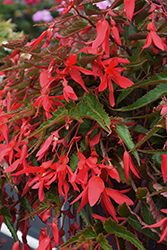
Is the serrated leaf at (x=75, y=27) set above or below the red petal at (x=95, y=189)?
above

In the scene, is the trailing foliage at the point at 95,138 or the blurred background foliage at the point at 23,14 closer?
the trailing foliage at the point at 95,138

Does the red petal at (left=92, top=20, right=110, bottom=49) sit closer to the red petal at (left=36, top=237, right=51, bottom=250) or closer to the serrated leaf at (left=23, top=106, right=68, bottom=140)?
the serrated leaf at (left=23, top=106, right=68, bottom=140)

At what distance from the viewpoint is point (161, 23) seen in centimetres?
37

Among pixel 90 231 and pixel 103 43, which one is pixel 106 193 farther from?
pixel 103 43

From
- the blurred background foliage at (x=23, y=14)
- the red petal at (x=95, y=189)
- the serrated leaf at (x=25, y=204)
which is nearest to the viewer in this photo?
the red petal at (x=95, y=189)

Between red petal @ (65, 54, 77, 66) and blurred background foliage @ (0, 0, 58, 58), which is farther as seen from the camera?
blurred background foliage @ (0, 0, 58, 58)

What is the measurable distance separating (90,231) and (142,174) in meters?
0.09

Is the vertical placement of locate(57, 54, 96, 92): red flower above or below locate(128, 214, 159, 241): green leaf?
above

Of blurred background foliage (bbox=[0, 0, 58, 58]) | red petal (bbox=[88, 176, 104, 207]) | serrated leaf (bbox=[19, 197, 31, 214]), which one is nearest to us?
red petal (bbox=[88, 176, 104, 207])

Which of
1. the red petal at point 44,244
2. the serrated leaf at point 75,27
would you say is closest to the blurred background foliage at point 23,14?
the serrated leaf at point 75,27

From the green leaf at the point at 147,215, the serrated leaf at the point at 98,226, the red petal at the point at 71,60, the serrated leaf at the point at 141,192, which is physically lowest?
the green leaf at the point at 147,215

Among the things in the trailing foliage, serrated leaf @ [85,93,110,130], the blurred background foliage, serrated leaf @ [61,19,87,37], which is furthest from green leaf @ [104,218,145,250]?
the blurred background foliage

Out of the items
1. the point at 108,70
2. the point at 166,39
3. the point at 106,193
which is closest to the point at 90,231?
the point at 106,193

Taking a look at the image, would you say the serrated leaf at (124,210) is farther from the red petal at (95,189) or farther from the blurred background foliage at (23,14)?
the blurred background foliage at (23,14)
